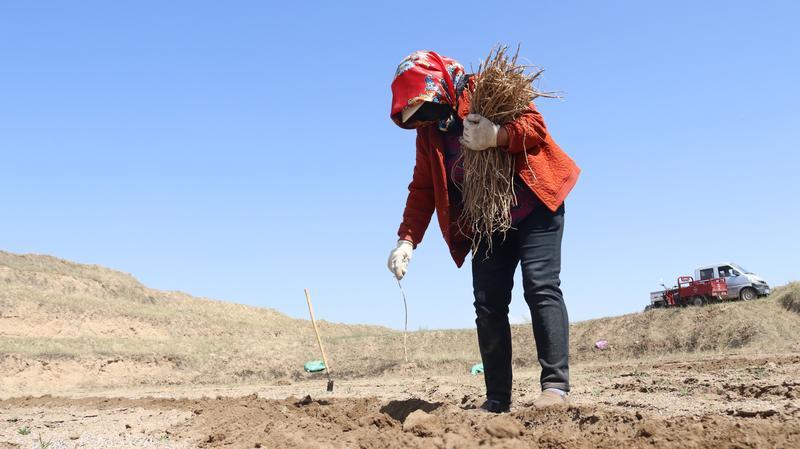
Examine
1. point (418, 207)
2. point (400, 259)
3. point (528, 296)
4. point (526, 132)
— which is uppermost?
point (526, 132)

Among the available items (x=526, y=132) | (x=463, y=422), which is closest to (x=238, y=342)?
(x=526, y=132)

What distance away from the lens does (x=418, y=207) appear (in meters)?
4.05

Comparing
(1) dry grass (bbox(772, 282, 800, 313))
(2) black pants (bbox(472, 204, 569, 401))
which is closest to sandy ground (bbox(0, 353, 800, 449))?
(2) black pants (bbox(472, 204, 569, 401))

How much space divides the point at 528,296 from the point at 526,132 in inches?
32.2

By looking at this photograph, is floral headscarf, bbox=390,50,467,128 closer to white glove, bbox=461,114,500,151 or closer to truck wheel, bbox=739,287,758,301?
A: white glove, bbox=461,114,500,151

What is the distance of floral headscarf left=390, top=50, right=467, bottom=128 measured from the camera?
363cm

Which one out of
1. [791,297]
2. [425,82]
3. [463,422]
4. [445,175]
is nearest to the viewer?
[463,422]

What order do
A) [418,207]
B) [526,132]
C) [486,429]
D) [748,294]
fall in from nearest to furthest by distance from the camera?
[486,429] → [526,132] → [418,207] → [748,294]

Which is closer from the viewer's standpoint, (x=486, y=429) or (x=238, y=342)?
(x=486, y=429)

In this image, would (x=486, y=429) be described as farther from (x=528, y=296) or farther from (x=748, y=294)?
(x=748, y=294)

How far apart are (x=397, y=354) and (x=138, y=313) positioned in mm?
10139

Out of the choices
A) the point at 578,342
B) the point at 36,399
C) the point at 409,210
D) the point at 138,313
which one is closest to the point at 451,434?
the point at 409,210

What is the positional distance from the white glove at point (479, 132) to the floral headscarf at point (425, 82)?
0.27 metres

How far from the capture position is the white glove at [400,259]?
3.85 m
